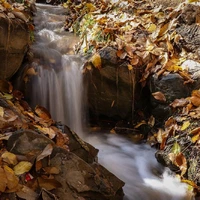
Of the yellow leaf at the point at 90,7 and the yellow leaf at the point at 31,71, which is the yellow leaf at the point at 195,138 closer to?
the yellow leaf at the point at 31,71

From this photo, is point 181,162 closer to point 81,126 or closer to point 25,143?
point 81,126

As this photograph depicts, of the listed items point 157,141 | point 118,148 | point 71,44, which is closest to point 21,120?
point 118,148

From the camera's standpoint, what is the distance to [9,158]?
215cm

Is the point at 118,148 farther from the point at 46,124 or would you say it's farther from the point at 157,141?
the point at 46,124

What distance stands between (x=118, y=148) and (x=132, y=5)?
131 inches

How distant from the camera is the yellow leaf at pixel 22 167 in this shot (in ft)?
6.91

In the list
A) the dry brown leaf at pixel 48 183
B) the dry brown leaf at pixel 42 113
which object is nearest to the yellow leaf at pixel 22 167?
the dry brown leaf at pixel 48 183

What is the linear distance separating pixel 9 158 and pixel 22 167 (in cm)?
12

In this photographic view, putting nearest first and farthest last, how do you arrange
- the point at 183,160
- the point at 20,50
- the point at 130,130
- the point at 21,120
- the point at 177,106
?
the point at 21,120 → the point at 183,160 → the point at 20,50 → the point at 177,106 → the point at 130,130

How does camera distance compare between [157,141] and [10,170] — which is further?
[157,141]

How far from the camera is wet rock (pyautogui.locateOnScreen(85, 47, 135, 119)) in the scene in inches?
181

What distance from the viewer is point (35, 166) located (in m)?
2.21

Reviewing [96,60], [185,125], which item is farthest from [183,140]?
[96,60]

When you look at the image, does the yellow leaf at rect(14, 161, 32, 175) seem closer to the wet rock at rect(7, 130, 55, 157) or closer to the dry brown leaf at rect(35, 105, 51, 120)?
the wet rock at rect(7, 130, 55, 157)
